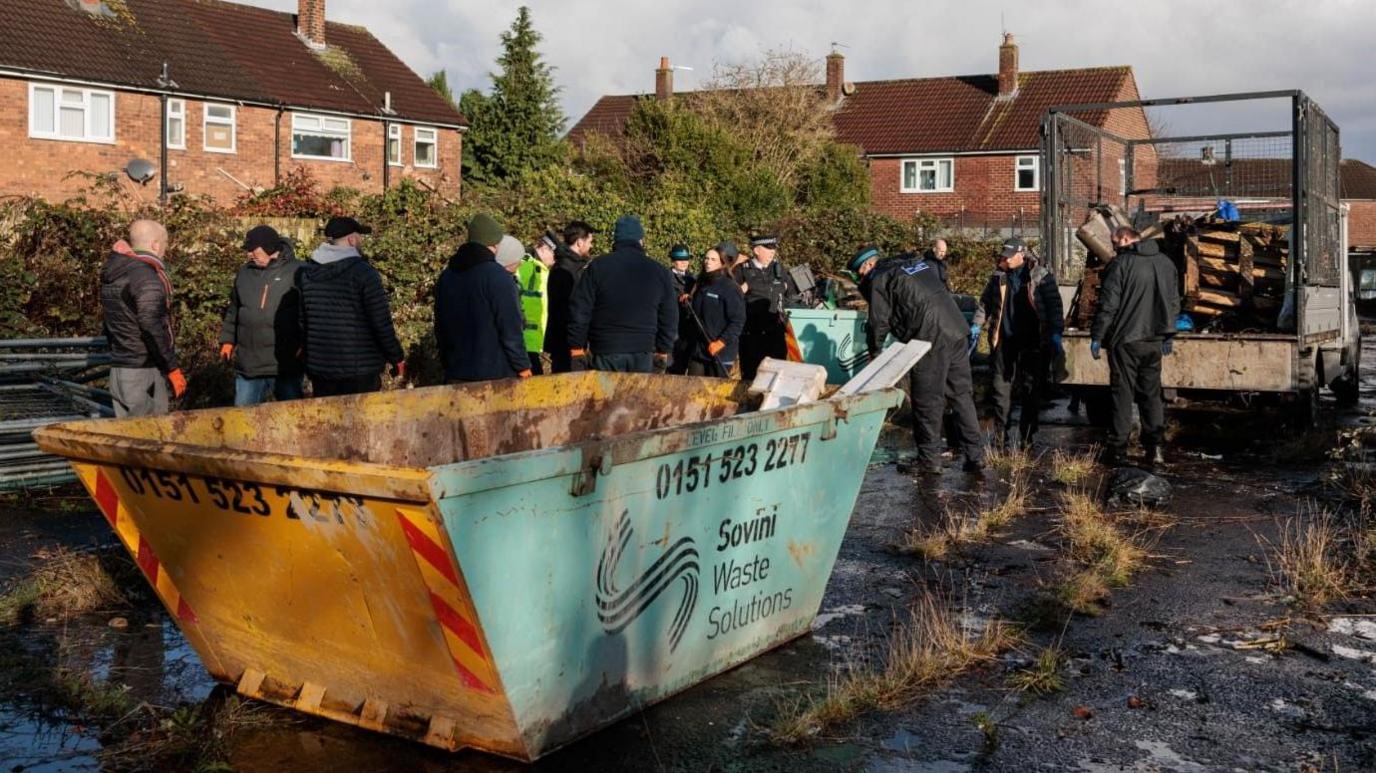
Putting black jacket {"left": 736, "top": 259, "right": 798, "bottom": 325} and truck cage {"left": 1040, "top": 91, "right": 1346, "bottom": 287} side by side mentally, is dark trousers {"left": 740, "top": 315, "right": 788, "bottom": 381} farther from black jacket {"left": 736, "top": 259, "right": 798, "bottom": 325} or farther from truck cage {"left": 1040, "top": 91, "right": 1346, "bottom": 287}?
truck cage {"left": 1040, "top": 91, "right": 1346, "bottom": 287}

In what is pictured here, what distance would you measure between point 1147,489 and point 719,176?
21.5 metres

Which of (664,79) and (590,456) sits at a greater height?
(664,79)

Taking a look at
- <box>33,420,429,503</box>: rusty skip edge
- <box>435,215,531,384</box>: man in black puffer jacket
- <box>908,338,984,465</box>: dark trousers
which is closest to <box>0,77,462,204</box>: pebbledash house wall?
<box>908,338,984,465</box>: dark trousers

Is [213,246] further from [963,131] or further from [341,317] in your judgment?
[963,131]

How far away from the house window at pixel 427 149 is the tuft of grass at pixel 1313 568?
32580mm

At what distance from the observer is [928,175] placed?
4738cm

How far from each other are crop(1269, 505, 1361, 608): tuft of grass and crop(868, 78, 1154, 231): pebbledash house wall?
117 feet

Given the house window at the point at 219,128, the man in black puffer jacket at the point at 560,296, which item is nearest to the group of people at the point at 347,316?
the man in black puffer jacket at the point at 560,296

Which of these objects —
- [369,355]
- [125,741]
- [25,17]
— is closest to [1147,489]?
[369,355]

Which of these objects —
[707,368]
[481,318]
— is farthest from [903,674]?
[707,368]

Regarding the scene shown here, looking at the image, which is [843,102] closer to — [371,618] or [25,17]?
[25,17]

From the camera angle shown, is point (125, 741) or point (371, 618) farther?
point (125, 741)

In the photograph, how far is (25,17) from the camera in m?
29.8

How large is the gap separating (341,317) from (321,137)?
28.7 m
